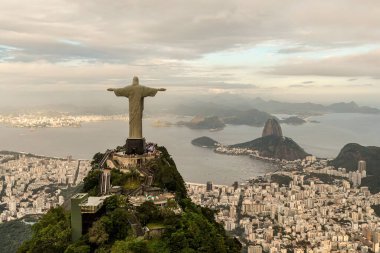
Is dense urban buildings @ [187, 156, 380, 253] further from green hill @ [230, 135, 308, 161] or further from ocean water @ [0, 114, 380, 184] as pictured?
green hill @ [230, 135, 308, 161]

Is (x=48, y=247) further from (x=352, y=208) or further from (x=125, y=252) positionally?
(x=352, y=208)

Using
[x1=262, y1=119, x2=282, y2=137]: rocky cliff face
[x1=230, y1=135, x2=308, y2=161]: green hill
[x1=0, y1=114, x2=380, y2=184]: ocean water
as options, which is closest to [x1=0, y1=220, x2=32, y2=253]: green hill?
[x1=0, y1=114, x2=380, y2=184]: ocean water

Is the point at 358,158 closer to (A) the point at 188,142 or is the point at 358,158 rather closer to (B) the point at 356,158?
(B) the point at 356,158

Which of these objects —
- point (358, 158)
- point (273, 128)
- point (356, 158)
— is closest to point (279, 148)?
point (273, 128)

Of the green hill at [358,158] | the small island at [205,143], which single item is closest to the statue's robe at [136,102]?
the green hill at [358,158]

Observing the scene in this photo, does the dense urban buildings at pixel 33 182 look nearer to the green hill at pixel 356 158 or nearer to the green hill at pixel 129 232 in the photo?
the green hill at pixel 129 232

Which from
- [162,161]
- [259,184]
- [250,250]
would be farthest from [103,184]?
[259,184]
